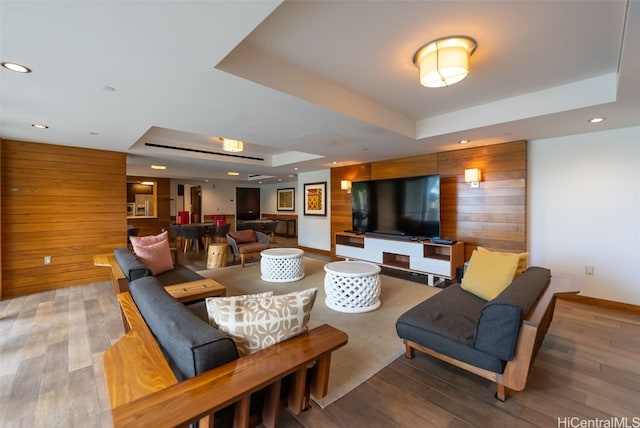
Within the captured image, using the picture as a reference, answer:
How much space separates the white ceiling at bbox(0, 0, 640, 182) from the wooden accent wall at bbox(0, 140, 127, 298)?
0.49 m

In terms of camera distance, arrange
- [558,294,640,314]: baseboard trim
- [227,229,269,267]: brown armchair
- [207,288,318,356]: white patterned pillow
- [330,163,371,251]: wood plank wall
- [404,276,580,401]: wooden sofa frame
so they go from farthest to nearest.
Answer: [330,163,371,251]: wood plank wall
[227,229,269,267]: brown armchair
[558,294,640,314]: baseboard trim
[404,276,580,401]: wooden sofa frame
[207,288,318,356]: white patterned pillow

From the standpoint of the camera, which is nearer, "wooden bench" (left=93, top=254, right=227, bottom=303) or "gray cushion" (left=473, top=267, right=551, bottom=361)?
"gray cushion" (left=473, top=267, right=551, bottom=361)

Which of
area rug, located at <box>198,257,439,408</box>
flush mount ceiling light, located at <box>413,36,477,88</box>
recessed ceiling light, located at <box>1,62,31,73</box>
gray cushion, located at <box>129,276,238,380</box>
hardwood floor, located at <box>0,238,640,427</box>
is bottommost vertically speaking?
hardwood floor, located at <box>0,238,640,427</box>

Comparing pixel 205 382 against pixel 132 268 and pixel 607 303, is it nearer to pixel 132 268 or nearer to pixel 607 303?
pixel 132 268

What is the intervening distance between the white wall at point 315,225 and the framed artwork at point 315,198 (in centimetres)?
11

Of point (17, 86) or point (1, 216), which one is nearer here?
point (17, 86)

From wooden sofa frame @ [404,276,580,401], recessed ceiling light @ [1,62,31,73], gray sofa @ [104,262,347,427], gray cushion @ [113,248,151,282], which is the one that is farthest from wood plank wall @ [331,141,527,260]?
recessed ceiling light @ [1,62,31,73]

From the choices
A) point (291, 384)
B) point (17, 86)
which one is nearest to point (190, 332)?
point (291, 384)

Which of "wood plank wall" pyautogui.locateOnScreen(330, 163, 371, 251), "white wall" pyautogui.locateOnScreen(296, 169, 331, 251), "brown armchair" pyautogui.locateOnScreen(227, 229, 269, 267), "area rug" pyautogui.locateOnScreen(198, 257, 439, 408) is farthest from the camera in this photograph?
"white wall" pyautogui.locateOnScreen(296, 169, 331, 251)

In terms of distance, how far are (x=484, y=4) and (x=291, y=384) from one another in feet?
8.08

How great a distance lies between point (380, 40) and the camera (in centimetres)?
192

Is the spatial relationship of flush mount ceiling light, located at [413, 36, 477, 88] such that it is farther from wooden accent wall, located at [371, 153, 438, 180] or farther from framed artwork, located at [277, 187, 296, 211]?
framed artwork, located at [277, 187, 296, 211]

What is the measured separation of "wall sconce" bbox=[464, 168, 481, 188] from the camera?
4141mm

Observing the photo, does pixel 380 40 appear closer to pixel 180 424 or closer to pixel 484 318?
pixel 484 318
